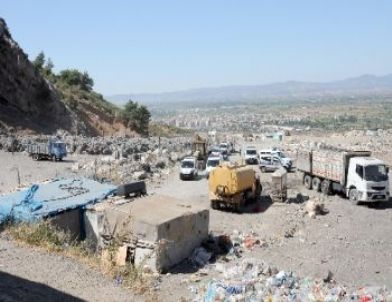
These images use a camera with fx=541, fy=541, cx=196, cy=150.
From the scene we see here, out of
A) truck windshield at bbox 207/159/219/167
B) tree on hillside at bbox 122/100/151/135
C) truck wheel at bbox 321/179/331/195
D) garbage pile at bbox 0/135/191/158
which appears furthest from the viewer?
tree on hillside at bbox 122/100/151/135

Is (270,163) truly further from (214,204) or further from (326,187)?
(214,204)

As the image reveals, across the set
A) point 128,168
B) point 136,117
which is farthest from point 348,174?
point 136,117

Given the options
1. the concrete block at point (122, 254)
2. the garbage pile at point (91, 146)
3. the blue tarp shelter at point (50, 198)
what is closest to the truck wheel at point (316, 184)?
the blue tarp shelter at point (50, 198)

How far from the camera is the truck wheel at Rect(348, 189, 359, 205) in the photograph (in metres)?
26.2

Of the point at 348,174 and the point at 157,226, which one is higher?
the point at 157,226

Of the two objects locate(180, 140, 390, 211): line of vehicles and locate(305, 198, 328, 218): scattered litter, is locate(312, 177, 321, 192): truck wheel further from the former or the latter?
locate(305, 198, 328, 218): scattered litter

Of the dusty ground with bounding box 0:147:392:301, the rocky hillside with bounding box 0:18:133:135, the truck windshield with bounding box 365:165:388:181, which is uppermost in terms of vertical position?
the rocky hillside with bounding box 0:18:133:135

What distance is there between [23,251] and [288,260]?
8801 millimetres

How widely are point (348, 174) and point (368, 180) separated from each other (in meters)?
1.45

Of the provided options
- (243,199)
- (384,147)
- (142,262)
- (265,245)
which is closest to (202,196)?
(243,199)

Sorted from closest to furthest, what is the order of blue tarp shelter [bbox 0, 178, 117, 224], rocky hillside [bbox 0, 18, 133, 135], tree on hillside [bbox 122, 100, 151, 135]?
blue tarp shelter [bbox 0, 178, 117, 224] → rocky hillside [bbox 0, 18, 133, 135] → tree on hillside [bbox 122, 100, 151, 135]

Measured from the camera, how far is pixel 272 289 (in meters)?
13.7

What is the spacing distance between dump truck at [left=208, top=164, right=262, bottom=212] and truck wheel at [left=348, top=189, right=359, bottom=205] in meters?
5.09

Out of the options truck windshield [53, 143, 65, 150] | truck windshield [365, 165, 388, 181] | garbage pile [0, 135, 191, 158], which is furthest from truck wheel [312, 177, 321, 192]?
truck windshield [53, 143, 65, 150]
